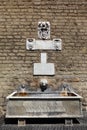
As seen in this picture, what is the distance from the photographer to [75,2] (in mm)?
6414

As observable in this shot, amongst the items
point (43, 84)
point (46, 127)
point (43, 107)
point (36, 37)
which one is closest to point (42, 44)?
point (36, 37)

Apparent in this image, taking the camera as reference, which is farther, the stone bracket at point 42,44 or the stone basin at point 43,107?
the stone bracket at point 42,44

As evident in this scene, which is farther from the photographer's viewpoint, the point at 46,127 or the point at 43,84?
the point at 43,84

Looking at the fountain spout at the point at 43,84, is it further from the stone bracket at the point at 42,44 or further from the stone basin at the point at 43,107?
the stone basin at the point at 43,107

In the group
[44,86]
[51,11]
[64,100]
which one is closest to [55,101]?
[64,100]

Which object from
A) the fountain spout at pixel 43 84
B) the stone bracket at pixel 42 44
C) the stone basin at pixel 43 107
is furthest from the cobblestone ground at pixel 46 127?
the stone bracket at pixel 42 44

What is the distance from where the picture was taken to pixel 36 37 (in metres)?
6.35

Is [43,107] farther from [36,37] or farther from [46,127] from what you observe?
[36,37]

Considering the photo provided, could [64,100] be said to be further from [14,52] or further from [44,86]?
[14,52]

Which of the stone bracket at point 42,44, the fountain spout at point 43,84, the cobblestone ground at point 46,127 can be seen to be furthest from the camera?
the stone bracket at point 42,44

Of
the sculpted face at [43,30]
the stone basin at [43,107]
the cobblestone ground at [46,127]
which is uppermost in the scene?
the sculpted face at [43,30]

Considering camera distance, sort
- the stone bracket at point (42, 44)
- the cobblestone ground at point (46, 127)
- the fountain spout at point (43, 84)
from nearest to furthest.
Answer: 1. the cobblestone ground at point (46, 127)
2. the fountain spout at point (43, 84)
3. the stone bracket at point (42, 44)

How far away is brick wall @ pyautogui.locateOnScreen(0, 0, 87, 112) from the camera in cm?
630

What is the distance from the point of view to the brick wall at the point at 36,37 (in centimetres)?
630
